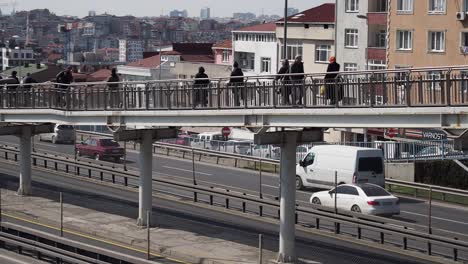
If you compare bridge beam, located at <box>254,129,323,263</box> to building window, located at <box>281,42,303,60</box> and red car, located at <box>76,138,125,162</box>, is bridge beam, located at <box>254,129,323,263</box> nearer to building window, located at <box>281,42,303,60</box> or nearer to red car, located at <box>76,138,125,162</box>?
red car, located at <box>76,138,125,162</box>

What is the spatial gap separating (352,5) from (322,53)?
5138 millimetres

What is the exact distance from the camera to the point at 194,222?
3091 cm

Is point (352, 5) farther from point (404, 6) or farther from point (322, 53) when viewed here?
point (404, 6)

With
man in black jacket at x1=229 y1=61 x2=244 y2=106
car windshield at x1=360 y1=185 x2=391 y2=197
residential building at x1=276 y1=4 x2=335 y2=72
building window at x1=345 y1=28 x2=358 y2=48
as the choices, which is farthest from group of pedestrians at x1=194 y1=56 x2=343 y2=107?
residential building at x1=276 y1=4 x2=335 y2=72

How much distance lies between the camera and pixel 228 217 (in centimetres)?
3206

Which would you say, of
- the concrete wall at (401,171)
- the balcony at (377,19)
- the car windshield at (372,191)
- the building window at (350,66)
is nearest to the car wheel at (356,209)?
the car windshield at (372,191)

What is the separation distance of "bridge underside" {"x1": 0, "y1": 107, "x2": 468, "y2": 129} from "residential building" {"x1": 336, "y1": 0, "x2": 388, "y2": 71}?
117 feet

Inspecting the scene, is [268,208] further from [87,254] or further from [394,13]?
[394,13]

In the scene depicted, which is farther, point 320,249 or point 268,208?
point 268,208

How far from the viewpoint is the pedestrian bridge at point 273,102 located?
20.8 meters

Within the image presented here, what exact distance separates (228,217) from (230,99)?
722 cm

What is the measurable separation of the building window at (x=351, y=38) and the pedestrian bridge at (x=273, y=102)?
37.7m

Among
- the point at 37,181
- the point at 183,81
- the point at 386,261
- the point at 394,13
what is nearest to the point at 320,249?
the point at 386,261

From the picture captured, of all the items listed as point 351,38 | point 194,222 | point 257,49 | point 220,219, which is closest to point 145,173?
point 194,222
